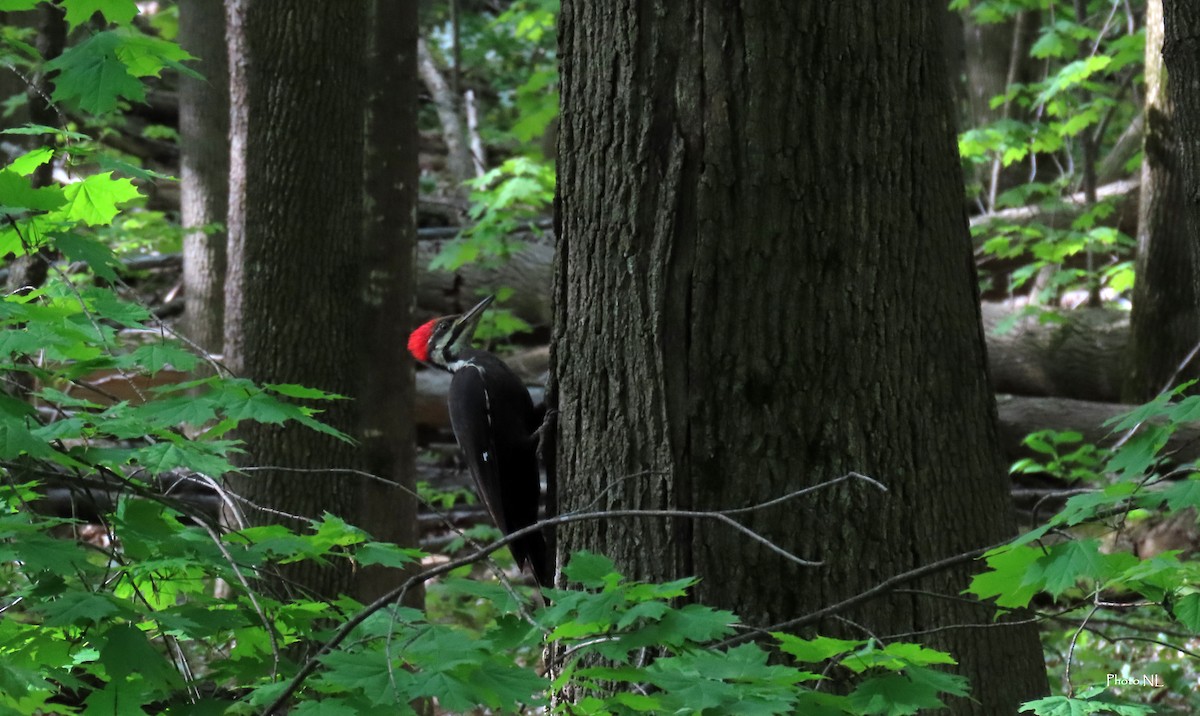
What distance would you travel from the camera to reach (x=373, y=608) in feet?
5.30

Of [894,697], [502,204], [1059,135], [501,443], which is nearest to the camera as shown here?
[894,697]

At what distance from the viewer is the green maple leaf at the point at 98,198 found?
99.4 inches

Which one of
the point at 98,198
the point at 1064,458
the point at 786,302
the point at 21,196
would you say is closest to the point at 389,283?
the point at 98,198

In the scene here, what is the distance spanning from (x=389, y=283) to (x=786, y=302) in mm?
3349

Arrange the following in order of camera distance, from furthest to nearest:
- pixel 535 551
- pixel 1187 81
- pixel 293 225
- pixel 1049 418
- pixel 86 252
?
pixel 1049 418 → pixel 293 225 → pixel 535 551 → pixel 1187 81 → pixel 86 252

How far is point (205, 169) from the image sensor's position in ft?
27.3

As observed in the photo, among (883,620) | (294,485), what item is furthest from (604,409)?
(294,485)

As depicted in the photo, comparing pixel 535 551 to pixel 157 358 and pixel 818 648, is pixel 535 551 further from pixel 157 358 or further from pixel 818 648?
pixel 818 648

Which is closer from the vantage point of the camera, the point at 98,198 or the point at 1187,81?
the point at 98,198

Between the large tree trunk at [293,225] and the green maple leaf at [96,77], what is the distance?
2.45 m

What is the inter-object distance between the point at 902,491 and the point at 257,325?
3474mm

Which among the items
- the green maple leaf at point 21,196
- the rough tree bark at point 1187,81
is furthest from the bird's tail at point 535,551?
the rough tree bark at point 1187,81

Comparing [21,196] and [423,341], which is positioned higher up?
[21,196]

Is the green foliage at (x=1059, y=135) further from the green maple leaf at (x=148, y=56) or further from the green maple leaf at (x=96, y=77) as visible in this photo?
the green maple leaf at (x=96, y=77)
